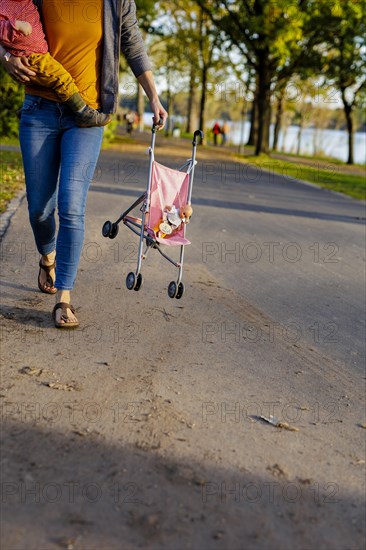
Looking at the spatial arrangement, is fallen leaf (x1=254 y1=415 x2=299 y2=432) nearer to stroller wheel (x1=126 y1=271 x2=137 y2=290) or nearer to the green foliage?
stroller wheel (x1=126 y1=271 x2=137 y2=290)

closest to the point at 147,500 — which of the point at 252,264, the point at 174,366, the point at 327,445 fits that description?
the point at 327,445

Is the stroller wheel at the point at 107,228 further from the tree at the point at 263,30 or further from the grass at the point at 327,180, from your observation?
the tree at the point at 263,30

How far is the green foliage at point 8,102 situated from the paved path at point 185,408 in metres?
11.3

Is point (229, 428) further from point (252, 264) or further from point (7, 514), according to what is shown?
point (252, 264)

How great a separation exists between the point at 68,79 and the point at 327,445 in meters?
2.59

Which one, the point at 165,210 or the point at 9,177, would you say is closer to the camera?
the point at 165,210

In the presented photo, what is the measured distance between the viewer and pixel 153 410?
3887mm

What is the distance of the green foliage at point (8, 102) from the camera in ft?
60.2

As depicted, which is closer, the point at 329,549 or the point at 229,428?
the point at 329,549

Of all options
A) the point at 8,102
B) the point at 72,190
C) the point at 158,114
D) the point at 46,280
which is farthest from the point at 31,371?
the point at 8,102

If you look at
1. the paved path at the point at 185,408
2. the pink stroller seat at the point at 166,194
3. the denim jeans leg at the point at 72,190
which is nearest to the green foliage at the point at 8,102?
the paved path at the point at 185,408

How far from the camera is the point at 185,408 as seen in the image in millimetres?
3961

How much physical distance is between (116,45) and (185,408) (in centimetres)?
236

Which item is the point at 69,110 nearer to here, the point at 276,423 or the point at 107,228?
the point at 107,228
